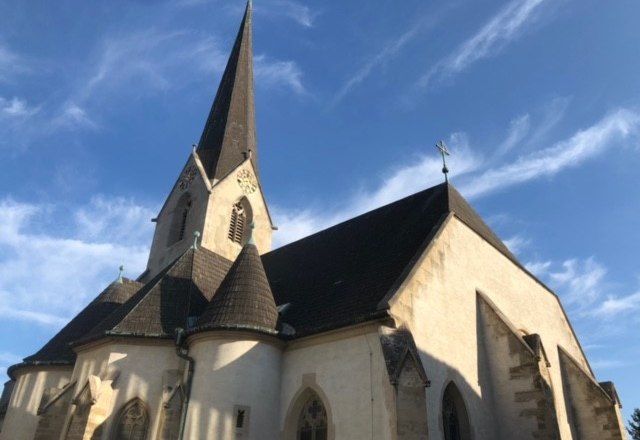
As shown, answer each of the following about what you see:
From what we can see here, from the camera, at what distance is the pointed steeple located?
23859mm

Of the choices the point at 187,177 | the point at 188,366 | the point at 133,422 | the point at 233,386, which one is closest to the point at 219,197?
the point at 187,177

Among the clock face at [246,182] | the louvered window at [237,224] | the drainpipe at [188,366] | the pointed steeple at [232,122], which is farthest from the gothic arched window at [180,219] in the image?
the drainpipe at [188,366]

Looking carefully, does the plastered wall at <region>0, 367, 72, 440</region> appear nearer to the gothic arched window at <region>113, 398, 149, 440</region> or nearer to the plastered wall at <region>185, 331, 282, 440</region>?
the gothic arched window at <region>113, 398, 149, 440</region>

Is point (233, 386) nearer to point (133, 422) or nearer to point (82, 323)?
point (133, 422)

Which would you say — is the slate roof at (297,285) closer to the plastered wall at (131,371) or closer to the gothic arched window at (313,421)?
the plastered wall at (131,371)

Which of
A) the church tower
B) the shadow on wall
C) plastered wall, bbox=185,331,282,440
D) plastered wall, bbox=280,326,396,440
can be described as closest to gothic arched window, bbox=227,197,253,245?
the church tower

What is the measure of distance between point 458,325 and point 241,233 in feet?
37.9

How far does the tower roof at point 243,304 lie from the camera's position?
496 inches

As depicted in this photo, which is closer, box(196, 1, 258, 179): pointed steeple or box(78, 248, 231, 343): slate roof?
box(78, 248, 231, 343): slate roof

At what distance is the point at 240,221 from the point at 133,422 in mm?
11203

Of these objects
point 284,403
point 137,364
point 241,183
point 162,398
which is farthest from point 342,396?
point 241,183

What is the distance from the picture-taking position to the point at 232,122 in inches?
1005

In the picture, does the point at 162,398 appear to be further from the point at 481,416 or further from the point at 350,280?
the point at 481,416

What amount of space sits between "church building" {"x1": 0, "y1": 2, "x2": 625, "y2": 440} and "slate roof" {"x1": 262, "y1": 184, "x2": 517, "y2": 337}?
71 millimetres
